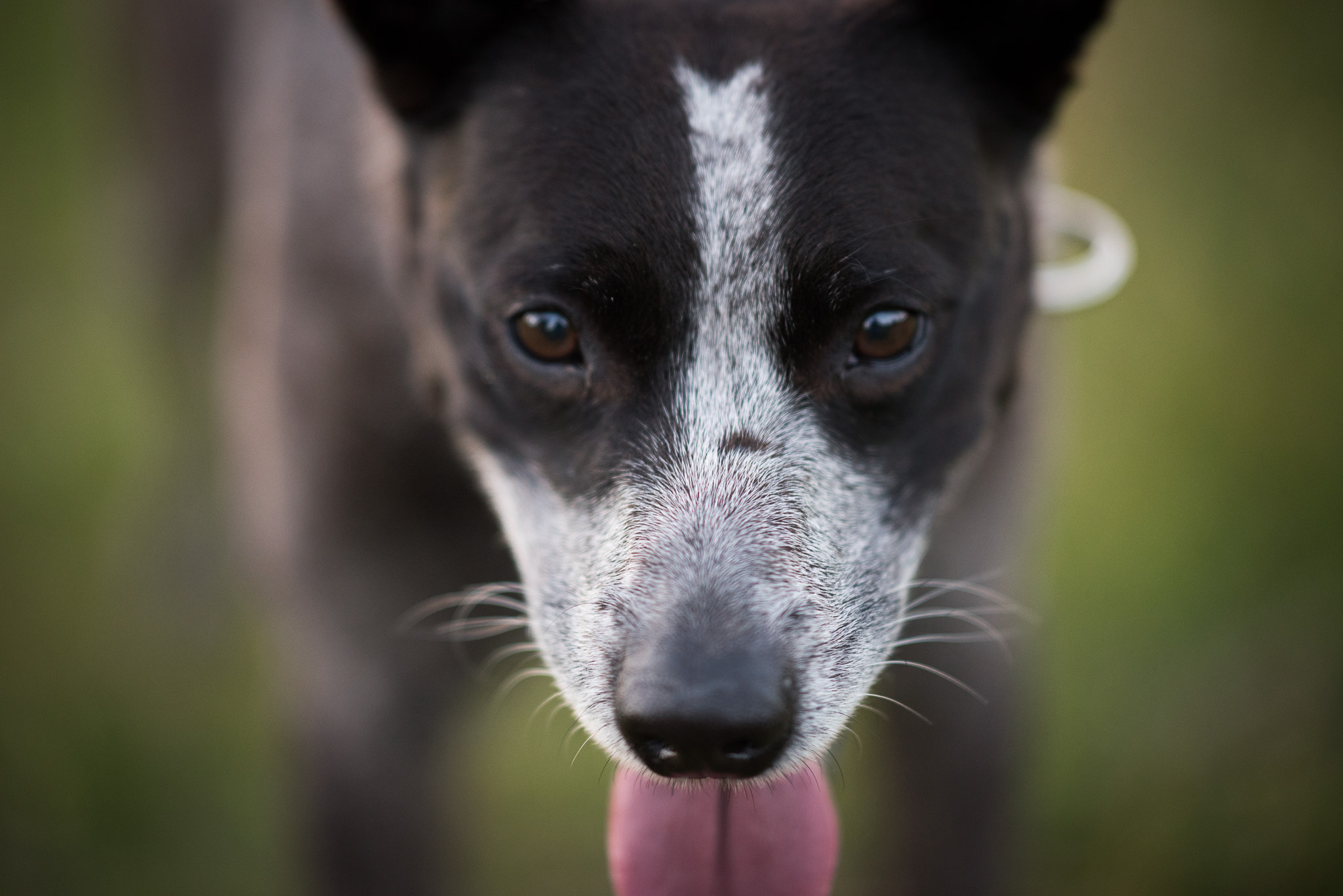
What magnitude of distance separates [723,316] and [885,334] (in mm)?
295

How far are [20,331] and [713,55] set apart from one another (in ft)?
14.8

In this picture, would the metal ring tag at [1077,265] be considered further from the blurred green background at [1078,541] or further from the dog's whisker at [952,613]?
the dog's whisker at [952,613]

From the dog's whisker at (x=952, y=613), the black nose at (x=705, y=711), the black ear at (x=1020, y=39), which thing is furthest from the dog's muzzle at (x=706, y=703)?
the black ear at (x=1020, y=39)

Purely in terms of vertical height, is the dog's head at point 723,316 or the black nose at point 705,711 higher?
the dog's head at point 723,316

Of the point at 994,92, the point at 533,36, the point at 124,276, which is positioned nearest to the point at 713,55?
the point at 533,36

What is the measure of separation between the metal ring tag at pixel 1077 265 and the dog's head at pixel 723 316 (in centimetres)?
60

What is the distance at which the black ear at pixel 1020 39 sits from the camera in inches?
87.5

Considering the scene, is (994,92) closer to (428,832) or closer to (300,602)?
(300,602)

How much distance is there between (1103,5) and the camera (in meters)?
2.30

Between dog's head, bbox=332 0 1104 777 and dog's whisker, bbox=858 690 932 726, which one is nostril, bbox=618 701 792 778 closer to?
dog's head, bbox=332 0 1104 777

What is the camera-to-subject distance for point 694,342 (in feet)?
6.54

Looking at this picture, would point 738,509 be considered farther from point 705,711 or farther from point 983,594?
point 983,594

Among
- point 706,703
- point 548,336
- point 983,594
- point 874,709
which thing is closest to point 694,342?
point 548,336

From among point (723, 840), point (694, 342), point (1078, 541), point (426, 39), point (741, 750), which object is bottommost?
point (723, 840)
